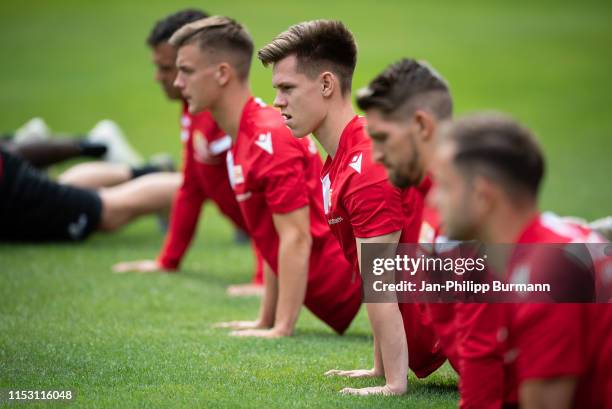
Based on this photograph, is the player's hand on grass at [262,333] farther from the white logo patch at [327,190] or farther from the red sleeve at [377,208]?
the red sleeve at [377,208]

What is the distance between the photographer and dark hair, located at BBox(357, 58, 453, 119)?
3.52 metres

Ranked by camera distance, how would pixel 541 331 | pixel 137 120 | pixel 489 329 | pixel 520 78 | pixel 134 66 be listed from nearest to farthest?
pixel 541 331, pixel 489 329, pixel 137 120, pixel 520 78, pixel 134 66

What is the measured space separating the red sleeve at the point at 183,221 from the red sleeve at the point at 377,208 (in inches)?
141

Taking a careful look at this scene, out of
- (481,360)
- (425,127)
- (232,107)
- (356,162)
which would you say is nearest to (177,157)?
(232,107)

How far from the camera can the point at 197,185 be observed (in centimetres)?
758

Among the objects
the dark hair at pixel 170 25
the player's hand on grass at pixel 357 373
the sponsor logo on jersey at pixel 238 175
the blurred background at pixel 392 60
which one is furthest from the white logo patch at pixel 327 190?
the blurred background at pixel 392 60

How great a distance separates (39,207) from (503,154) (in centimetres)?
627

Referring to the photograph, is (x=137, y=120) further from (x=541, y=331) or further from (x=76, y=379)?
(x=541, y=331)

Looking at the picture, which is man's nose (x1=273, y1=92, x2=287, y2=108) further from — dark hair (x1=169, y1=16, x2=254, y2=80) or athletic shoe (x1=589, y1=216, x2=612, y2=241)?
athletic shoe (x1=589, y1=216, x2=612, y2=241)

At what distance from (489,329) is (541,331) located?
1.52ft

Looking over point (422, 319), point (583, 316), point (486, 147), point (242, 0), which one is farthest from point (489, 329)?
point (242, 0)

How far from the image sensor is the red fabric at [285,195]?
536cm

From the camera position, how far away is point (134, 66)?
1784cm

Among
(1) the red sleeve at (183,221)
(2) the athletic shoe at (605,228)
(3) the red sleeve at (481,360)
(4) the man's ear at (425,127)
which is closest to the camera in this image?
(3) the red sleeve at (481,360)
